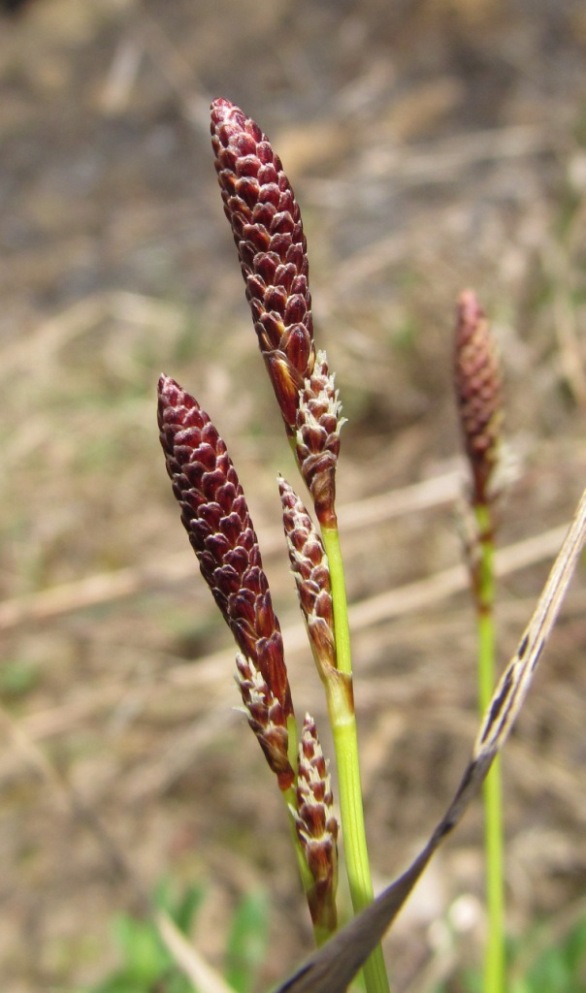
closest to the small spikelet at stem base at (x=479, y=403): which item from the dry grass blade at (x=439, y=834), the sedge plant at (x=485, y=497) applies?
the sedge plant at (x=485, y=497)

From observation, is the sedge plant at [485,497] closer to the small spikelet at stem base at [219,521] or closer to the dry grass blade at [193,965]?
the dry grass blade at [193,965]

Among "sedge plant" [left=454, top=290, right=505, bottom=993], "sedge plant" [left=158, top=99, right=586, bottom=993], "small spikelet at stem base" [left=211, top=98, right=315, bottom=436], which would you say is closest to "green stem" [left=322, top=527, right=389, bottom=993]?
"sedge plant" [left=158, top=99, right=586, bottom=993]

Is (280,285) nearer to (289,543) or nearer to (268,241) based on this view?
(268,241)

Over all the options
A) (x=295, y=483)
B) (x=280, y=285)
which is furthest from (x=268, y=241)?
(x=295, y=483)

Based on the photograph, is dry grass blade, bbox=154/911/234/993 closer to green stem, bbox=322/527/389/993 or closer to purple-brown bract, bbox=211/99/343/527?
green stem, bbox=322/527/389/993

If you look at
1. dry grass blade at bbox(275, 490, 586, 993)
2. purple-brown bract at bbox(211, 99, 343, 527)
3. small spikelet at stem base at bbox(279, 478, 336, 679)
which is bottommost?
dry grass blade at bbox(275, 490, 586, 993)

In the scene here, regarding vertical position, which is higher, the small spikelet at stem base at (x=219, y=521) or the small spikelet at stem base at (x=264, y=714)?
the small spikelet at stem base at (x=219, y=521)
